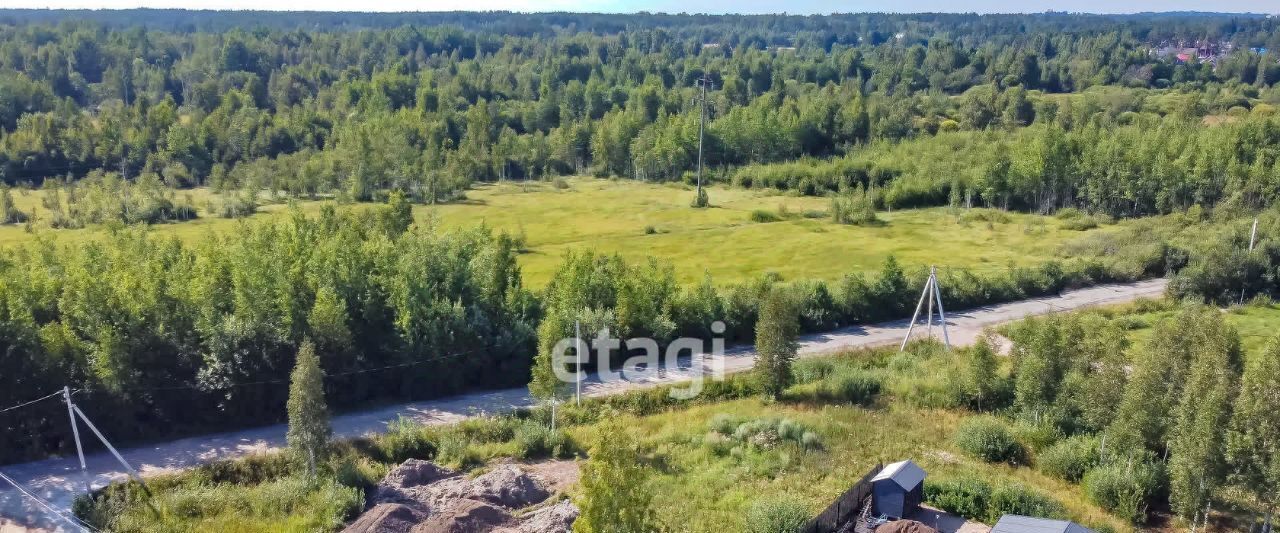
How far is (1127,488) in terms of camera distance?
21.1 m

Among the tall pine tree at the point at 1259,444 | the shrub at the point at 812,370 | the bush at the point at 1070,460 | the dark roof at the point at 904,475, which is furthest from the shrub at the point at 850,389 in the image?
the tall pine tree at the point at 1259,444

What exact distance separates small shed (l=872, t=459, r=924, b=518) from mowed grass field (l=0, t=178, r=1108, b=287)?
2362 cm

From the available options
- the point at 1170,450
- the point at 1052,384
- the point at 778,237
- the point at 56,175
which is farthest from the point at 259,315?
the point at 56,175

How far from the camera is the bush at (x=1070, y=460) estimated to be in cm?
2283

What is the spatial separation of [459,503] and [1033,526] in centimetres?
1160

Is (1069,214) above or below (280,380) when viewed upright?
below

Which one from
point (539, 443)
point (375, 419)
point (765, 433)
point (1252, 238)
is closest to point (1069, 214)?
point (1252, 238)

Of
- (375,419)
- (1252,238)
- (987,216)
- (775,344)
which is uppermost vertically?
(1252,238)

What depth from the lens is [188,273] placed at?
2964 centimetres

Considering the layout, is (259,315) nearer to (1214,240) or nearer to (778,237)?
(778,237)

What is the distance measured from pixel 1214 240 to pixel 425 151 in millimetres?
53735

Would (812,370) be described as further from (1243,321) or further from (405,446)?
(1243,321)

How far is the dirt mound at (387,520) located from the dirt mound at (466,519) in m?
0.34

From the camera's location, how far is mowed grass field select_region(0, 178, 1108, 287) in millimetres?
47531
